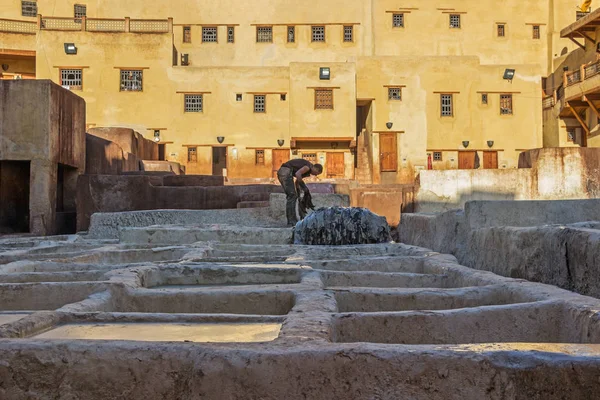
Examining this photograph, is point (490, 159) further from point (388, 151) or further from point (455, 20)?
point (455, 20)

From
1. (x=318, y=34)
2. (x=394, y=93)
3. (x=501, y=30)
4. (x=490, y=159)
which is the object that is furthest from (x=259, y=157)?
(x=501, y=30)

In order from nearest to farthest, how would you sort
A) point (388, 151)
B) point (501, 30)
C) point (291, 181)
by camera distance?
1. point (291, 181)
2. point (388, 151)
3. point (501, 30)

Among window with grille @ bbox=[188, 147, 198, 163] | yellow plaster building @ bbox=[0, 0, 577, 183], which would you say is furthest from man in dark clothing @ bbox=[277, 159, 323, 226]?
window with grille @ bbox=[188, 147, 198, 163]

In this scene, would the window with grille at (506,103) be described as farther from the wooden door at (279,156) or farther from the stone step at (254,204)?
the stone step at (254,204)

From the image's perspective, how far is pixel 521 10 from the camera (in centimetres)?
3903

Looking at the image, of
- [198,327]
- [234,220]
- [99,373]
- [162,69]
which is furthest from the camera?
[162,69]

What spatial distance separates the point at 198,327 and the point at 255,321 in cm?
31

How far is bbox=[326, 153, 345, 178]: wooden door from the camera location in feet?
106

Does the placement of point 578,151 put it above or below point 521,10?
below

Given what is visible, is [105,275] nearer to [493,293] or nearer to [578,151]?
[493,293]

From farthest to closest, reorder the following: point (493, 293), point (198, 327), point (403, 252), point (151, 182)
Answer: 1. point (151, 182)
2. point (403, 252)
3. point (493, 293)
4. point (198, 327)

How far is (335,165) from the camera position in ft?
106

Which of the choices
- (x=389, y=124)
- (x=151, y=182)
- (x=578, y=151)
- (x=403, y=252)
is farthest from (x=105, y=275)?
(x=389, y=124)

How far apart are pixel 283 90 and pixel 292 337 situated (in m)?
30.2
